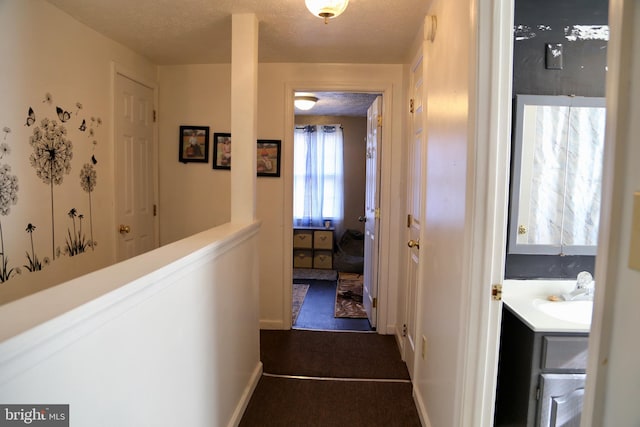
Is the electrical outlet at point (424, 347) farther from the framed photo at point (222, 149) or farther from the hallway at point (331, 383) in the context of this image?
the framed photo at point (222, 149)

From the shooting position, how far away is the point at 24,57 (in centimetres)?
182

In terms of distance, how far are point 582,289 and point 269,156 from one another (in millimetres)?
2329

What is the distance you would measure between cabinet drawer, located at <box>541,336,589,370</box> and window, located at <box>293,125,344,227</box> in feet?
14.1

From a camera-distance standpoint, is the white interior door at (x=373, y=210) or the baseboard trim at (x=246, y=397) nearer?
the baseboard trim at (x=246, y=397)

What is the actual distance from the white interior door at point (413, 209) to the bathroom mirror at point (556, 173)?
0.64m

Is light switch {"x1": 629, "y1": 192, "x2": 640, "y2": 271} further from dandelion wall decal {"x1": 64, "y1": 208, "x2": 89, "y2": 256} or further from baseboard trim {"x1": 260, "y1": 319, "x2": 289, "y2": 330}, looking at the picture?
baseboard trim {"x1": 260, "y1": 319, "x2": 289, "y2": 330}

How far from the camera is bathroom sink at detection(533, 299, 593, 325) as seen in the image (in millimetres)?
1641

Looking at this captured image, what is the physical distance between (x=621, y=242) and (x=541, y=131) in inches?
53.3

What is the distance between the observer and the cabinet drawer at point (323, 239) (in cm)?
533

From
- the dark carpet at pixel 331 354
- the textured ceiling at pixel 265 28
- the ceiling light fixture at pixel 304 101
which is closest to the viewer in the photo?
the textured ceiling at pixel 265 28

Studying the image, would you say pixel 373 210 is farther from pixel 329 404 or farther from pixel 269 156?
pixel 329 404

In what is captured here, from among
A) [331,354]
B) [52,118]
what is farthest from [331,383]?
[52,118]
